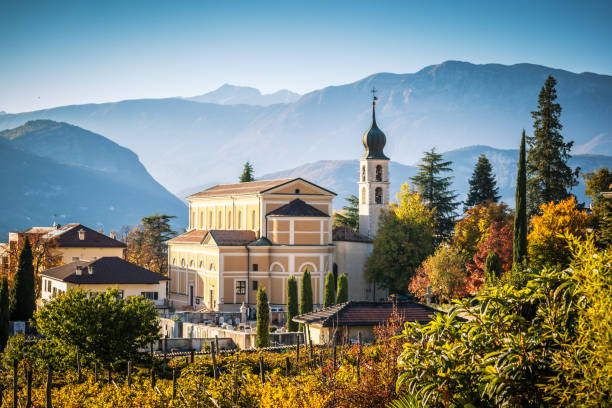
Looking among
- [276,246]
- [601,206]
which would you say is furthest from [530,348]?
[276,246]

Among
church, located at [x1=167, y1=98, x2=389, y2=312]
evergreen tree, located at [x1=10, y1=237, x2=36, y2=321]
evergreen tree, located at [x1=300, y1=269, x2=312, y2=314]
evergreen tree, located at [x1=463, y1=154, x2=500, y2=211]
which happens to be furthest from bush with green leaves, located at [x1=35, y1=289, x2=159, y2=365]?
evergreen tree, located at [x1=463, y1=154, x2=500, y2=211]

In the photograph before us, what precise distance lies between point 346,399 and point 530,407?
385 centimetres

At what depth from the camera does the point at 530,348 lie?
10602 mm

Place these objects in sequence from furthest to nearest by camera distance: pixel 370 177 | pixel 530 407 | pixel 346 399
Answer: pixel 370 177, pixel 346 399, pixel 530 407

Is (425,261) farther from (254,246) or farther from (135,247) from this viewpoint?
(135,247)

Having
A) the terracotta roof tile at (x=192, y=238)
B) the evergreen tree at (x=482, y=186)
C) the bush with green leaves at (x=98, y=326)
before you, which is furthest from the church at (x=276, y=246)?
the bush with green leaves at (x=98, y=326)

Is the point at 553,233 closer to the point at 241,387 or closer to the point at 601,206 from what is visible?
the point at 601,206

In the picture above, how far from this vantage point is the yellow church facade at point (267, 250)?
59.9 meters

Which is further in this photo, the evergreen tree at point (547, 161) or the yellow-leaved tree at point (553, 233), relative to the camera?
the evergreen tree at point (547, 161)

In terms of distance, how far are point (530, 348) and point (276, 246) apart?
164ft

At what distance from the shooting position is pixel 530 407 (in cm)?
1053

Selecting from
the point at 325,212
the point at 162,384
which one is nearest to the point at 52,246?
the point at 325,212

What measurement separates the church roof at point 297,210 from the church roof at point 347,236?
3.97m

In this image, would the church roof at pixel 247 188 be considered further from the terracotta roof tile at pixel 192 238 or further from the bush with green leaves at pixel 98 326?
the bush with green leaves at pixel 98 326
